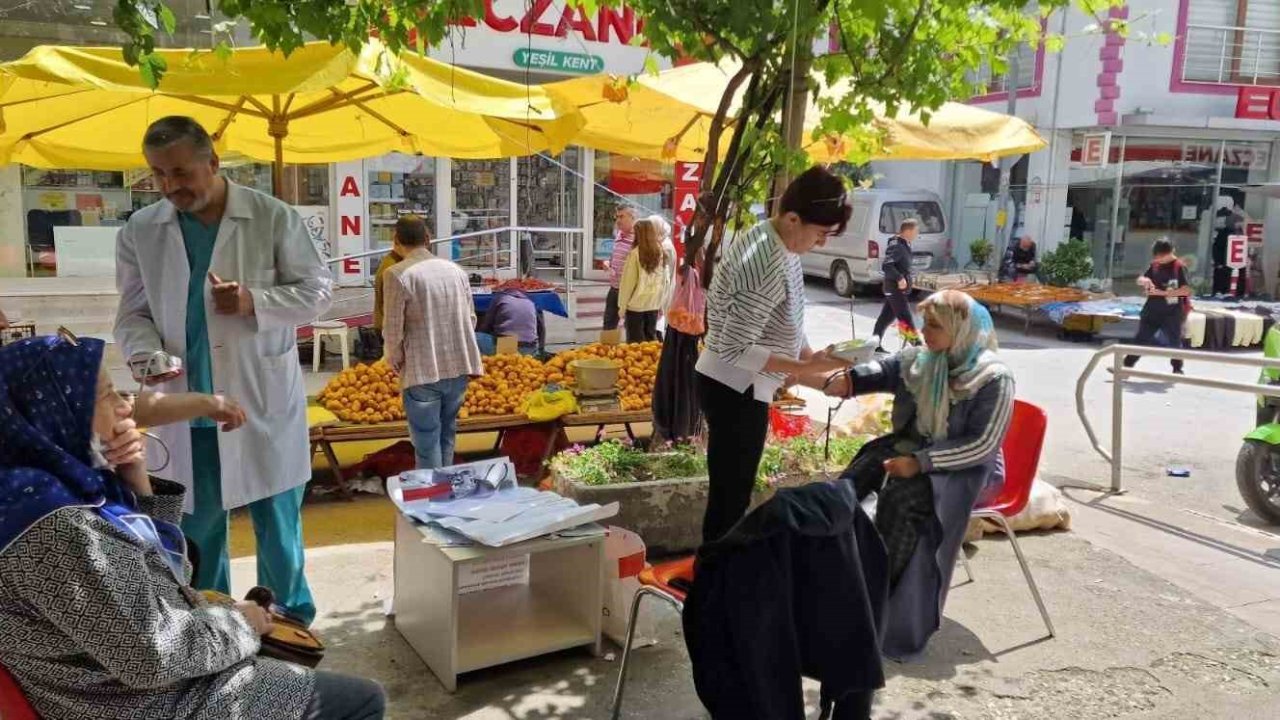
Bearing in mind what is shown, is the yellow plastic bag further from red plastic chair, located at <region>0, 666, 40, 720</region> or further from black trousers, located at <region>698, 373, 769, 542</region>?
red plastic chair, located at <region>0, 666, 40, 720</region>

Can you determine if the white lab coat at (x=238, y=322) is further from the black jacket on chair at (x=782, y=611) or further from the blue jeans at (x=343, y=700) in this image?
the black jacket on chair at (x=782, y=611)

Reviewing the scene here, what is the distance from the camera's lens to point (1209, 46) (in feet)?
58.7

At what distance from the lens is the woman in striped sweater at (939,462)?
354 centimetres

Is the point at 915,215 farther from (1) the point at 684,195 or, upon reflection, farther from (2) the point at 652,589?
(2) the point at 652,589

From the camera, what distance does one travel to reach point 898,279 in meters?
12.7

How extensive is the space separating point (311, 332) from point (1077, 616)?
28.1 ft

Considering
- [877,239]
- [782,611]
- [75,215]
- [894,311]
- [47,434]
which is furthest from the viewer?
[877,239]

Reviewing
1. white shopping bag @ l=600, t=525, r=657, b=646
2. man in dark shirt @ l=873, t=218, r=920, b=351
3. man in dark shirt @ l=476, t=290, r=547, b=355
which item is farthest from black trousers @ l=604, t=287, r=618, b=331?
white shopping bag @ l=600, t=525, r=657, b=646

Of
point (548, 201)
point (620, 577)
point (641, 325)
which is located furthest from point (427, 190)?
point (620, 577)

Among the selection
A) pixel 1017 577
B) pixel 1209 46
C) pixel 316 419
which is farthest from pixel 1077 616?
pixel 1209 46

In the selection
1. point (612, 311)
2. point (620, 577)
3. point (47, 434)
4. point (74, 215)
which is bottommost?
point (620, 577)

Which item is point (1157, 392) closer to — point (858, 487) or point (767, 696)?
point (858, 487)

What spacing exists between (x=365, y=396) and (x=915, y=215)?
49.1ft

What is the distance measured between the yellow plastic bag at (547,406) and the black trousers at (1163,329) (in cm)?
795
